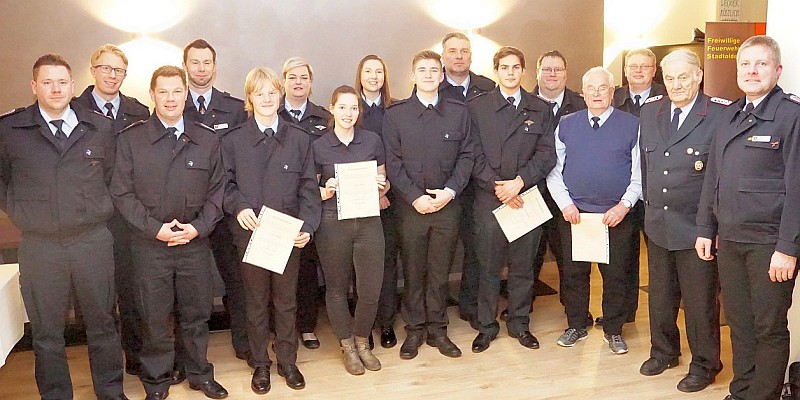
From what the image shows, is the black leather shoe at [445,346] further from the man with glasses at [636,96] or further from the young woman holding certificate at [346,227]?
the man with glasses at [636,96]

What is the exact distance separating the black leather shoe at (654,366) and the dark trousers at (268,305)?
1894mm

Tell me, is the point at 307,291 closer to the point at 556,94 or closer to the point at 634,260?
the point at 634,260

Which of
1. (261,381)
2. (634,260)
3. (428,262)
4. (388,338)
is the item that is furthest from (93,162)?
(634,260)

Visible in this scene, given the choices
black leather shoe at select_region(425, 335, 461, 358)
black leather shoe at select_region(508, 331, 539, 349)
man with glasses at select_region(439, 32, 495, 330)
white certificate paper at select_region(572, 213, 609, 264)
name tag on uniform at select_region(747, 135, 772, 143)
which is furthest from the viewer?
man with glasses at select_region(439, 32, 495, 330)

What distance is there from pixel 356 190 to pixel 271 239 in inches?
20.1

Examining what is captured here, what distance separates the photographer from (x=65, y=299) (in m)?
3.24

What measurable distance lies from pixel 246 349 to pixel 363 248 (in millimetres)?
967

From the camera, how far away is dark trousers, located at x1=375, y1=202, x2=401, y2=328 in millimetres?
4220

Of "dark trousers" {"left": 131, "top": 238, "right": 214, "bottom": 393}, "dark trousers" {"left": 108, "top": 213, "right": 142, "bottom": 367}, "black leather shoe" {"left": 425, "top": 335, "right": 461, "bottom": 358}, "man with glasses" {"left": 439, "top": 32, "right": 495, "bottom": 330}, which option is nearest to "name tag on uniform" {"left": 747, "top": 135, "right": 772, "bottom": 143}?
"man with glasses" {"left": 439, "top": 32, "right": 495, "bottom": 330}

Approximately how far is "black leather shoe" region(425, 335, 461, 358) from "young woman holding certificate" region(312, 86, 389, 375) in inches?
19.7

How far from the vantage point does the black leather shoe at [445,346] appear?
159 inches

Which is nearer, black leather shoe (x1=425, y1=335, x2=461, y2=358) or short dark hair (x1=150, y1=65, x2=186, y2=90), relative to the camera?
short dark hair (x1=150, y1=65, x2=186, y2=90)

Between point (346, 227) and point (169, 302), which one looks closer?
point (169, 302)

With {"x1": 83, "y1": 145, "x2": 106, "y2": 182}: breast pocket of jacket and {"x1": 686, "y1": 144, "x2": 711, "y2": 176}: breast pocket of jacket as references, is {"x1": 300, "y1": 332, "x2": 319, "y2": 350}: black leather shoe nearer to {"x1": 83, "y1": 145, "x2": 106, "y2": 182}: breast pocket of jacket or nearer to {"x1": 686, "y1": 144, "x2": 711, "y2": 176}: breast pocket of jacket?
{"x1": 83, "y1": 145, "x2": 106, "y2": 182}: breast pocket of jacket
